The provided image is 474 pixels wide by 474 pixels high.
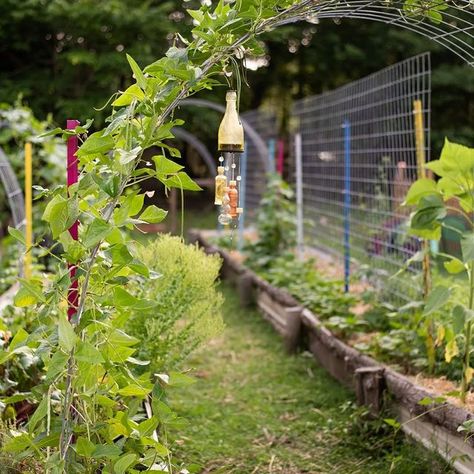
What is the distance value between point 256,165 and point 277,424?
5.89 m

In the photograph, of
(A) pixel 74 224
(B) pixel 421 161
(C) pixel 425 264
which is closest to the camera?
(A) pixel 74 224

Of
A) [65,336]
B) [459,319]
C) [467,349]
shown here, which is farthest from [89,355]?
[467,349]

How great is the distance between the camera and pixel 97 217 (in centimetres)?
233

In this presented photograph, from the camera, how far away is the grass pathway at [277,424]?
359cm

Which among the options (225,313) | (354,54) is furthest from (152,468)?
(354,54)

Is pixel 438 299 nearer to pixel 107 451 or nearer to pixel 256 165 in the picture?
pixel 107 451

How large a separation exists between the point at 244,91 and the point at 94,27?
5.45 metres

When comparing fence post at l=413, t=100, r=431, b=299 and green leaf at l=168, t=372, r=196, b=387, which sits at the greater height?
fence post at l=413, t=100, r=431, b=299

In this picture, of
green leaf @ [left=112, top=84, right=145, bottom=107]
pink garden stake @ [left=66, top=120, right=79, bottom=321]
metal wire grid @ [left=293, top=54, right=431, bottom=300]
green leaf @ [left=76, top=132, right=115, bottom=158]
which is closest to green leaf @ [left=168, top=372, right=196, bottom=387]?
pink garden stake @ [left=66, top=120, right=79, bottom=321]

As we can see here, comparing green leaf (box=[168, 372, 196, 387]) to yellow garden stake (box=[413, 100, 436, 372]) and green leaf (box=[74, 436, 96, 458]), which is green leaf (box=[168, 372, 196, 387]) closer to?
green leaf (box=[74, 436, 96, 458])

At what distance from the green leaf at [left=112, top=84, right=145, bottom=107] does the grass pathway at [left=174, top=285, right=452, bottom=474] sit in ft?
5.28

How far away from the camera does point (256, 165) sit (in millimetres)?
9812

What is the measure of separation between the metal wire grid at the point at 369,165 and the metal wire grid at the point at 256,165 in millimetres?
484

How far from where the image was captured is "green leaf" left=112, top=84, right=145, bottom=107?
2393 mm
